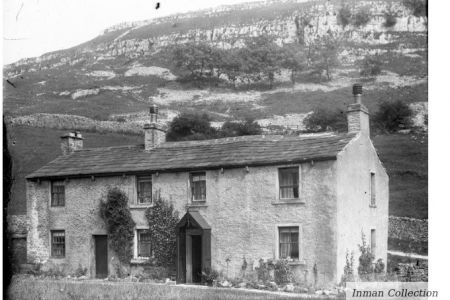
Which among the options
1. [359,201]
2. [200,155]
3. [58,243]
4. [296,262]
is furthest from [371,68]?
[58,243]

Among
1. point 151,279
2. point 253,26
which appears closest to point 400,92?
point 253,26

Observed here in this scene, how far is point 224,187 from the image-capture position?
68.4ft

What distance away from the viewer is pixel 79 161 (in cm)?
2452

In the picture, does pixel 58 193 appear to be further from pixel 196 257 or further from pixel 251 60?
pixel 251 60

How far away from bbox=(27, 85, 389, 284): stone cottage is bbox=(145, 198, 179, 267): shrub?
1.10 feet

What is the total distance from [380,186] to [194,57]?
14585mm

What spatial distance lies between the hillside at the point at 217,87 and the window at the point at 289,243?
7.21 meters

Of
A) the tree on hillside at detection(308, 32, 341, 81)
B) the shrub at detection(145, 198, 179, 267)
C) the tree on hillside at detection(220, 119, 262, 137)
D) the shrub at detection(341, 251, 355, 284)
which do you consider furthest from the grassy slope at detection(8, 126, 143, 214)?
the tree on hillside at detection(308, 32, 341, 81)

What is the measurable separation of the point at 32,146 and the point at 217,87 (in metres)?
14.3

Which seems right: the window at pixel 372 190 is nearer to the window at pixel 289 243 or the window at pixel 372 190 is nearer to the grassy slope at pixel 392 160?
the grassy slope at pixel 392 160

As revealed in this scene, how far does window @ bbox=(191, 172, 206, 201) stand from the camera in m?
21.4

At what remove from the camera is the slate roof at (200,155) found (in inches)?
786

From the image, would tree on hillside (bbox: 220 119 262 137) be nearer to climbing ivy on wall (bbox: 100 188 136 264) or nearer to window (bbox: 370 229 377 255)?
climbing ivy on wall (bbox: 100 188 136 264)
